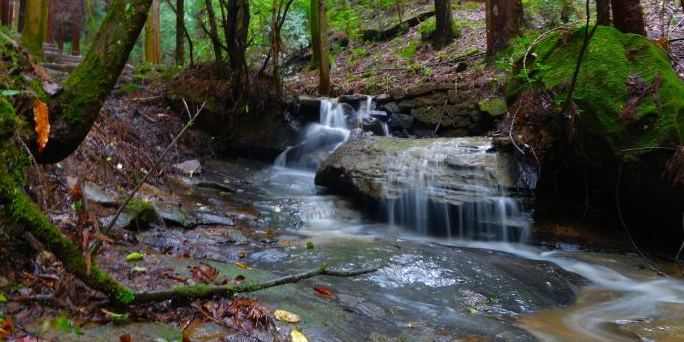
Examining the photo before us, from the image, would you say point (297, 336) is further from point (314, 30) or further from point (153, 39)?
point (153, 39)

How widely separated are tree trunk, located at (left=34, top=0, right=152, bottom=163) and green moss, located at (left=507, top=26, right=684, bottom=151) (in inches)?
200

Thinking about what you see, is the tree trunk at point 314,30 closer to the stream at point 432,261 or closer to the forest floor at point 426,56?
the forest floor at point 426,56

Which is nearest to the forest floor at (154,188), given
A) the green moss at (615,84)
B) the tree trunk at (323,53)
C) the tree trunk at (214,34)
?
the tree trunk at (323,53)

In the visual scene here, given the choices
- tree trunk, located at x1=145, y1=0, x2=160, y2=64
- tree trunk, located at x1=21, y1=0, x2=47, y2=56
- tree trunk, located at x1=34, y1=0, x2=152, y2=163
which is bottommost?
tree trunk, located at x1=34, y1=0, x2=152, y2=163

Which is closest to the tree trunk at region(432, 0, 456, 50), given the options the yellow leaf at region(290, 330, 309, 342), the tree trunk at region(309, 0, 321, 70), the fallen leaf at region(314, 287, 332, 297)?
the tree trunk at region(309, 0, 321, 70)

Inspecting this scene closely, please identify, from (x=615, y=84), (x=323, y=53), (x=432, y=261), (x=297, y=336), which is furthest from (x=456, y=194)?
(x=323, y=53)

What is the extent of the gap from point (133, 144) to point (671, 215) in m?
7.61

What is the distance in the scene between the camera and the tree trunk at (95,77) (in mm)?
2973

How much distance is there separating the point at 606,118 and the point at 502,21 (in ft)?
17.2

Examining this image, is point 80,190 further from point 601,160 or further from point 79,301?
point 601,160

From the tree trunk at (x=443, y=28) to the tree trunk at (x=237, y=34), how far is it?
22.1 ft

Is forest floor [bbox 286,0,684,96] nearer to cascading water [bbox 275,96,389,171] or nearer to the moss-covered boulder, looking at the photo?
cascading water [bbox 275,96,389,171]

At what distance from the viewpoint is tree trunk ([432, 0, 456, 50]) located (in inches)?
541

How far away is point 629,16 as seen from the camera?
6.89 meters
